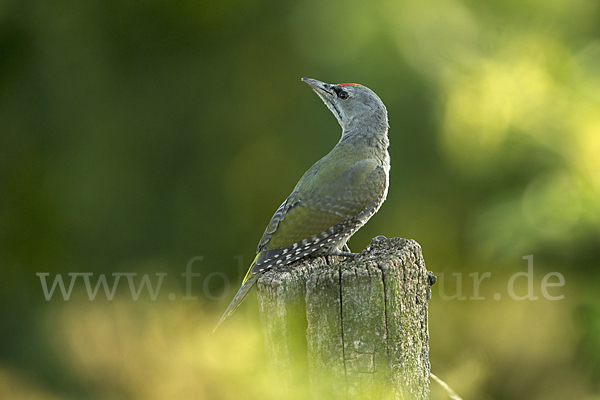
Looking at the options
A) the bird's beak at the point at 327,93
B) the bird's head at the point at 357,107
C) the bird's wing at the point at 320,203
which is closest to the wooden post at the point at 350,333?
the bird's wing at the point at 320,203

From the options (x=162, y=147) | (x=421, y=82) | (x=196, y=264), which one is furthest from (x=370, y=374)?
(x=162, y=147)

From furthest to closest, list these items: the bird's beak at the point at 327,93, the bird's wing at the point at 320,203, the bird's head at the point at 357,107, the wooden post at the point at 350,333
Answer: the bird's beak at the point at 327,93, the bird's head at the point at 357,107, the bird's wing at the point at 320,203, the wooden post at the point at 350,333

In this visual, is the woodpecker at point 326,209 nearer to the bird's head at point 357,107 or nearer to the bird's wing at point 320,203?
the bird's wing at point 320,203

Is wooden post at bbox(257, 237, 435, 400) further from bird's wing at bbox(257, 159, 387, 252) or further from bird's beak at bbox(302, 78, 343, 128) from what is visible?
bird's beak at bbox(302, 78, 343, 128)

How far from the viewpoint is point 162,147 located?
299 inches

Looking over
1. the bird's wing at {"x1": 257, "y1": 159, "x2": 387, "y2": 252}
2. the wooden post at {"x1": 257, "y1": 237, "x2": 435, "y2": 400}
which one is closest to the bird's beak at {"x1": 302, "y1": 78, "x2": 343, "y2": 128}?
the bird's wing at {"x1": 257, "y1": 159, "x2": 387, "y2": 252}

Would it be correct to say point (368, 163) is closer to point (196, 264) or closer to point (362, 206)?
point (362, 206)

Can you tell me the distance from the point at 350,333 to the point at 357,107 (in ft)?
8.55

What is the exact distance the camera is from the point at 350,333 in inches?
101

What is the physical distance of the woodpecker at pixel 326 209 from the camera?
3.66 meters

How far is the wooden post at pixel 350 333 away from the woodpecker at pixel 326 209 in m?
0.85

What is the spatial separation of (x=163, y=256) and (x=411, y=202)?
3106 millimetres

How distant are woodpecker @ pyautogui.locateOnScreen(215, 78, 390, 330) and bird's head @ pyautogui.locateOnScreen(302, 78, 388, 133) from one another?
0.19m

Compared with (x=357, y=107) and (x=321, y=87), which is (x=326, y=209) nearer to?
(x=357, y=107)
